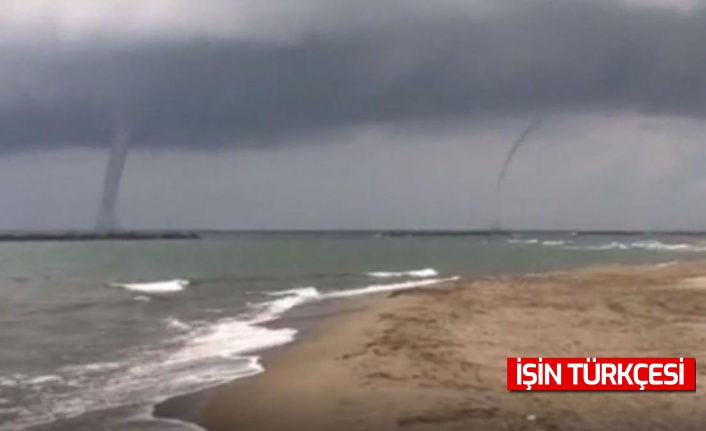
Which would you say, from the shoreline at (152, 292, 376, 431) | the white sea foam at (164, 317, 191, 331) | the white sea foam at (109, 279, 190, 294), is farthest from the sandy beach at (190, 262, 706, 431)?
the white sea foam at (109, 279, 190, 294)

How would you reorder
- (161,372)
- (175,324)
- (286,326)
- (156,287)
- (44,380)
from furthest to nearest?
(156,287) → (175,324) → (286,326) → (161,372) → (44,380)

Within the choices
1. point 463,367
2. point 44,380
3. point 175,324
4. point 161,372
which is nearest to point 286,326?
point 175,324

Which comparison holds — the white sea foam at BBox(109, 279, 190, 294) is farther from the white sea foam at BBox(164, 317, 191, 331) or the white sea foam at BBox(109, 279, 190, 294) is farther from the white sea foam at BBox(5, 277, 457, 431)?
the white sea foam at BBox(5, 277, 457, 431)

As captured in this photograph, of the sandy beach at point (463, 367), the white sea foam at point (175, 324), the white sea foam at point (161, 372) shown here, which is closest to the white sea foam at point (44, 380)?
the white sea foam at point (161, 372)

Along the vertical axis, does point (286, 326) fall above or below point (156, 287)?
above

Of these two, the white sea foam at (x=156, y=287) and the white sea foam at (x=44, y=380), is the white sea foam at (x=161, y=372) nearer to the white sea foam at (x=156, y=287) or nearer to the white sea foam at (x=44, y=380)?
the white sea foam at (x=44, y=380)

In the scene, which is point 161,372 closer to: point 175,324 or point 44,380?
point 44,380

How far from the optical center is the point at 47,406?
45.6 ft

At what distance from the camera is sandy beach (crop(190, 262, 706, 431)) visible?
10.9 metres

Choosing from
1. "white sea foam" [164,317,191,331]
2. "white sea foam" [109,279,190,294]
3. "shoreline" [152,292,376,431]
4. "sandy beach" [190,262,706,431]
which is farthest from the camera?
"white sea foam" [109,279,190,294]

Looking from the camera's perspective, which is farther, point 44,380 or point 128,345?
point 128,345

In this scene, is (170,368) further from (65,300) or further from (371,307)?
(65,300)

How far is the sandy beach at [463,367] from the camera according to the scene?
1086cm

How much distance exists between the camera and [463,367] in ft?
48.7
